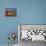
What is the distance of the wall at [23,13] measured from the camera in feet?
11.3

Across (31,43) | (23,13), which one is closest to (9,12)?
(23,13)

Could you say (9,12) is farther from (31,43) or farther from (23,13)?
(31,43)

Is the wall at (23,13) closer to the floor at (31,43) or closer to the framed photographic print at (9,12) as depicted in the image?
the framed photographic print at (9,12)

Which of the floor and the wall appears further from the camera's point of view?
the wall

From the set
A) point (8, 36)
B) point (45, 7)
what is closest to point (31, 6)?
point (45, 7)

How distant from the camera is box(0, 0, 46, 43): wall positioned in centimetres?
343

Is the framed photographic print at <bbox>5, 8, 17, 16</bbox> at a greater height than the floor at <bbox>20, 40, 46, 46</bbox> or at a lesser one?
greater

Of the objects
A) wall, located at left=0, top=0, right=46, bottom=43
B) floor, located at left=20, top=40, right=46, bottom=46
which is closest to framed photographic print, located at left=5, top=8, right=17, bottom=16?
wall, located at left=0, top=0, right=46, bottom=43

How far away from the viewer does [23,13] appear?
3467 millimetres

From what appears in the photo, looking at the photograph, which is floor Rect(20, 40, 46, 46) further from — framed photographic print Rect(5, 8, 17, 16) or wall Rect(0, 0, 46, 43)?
framed photographic print Rect(5, 8, 17, 16)

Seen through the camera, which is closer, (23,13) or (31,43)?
(31,43)

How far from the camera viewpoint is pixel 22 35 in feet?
10.9

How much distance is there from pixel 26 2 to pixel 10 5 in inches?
18.2

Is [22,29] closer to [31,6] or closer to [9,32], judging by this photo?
[9,32]
